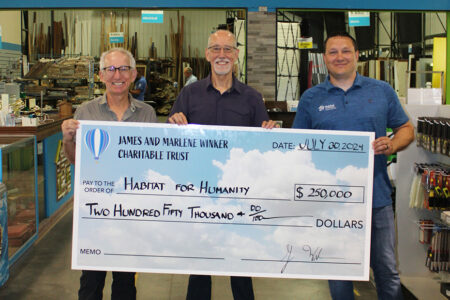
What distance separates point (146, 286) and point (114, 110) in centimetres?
183

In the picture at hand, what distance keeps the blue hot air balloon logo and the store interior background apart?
2.51 metres

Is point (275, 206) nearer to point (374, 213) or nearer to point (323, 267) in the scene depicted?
point (323, 267)

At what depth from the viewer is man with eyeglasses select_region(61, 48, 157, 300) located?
2789 mm

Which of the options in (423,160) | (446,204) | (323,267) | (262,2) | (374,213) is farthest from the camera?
(262,2)

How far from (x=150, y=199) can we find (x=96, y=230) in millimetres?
302

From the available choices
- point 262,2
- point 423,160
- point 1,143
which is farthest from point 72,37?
point 423,160

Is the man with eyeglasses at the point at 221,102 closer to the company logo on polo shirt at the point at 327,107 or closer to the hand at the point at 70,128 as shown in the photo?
the company logo on polo shirt at the point at 327,107

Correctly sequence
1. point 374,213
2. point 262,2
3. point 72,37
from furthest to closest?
1. point 72,37
2. point 262,2
3. point 374,213

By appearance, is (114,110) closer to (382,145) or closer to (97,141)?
(97,141)

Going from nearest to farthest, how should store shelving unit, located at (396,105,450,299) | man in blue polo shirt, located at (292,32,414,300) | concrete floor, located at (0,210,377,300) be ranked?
man in blue polo shirt, located at (292,32,414,300) < concrete floor, located at (0,210,377,300) < store shelving unit, located at (396,105,450,299)

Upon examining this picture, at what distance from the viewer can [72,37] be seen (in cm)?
1391

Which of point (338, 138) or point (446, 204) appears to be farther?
point (446, 204)
